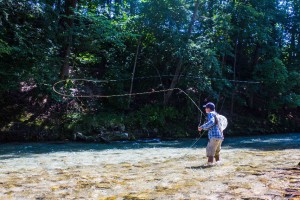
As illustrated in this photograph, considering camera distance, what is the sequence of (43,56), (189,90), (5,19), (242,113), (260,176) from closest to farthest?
(260,176) < (5,19) < (43,56) < (189,90) < (242,113)

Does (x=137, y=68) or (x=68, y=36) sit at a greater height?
(x=68, y=36)

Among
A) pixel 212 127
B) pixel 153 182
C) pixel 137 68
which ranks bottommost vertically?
pixel 153 182

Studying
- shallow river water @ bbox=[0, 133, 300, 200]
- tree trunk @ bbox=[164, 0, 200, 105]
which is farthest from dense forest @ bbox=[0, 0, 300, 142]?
shallow river water @ bbox=[0, 133, 300, 200]

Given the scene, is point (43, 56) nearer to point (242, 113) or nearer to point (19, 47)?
point (19, 47)

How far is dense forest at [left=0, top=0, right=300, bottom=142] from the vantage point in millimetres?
15234

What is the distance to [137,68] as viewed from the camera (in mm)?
21609

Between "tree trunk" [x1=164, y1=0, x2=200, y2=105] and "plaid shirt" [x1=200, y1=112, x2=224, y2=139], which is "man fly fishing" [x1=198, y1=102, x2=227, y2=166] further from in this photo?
"tree trunk" [x1=164, y1=0, x2=200, y2=105]

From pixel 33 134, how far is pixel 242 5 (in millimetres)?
16870

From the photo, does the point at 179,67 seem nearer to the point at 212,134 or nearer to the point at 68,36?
the point at 68,36

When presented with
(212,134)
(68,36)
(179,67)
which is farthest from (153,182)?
(179,67)

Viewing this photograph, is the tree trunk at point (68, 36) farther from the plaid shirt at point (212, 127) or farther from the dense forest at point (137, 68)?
the plaid shirt at point (212, 127)

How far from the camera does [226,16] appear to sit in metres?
19.6

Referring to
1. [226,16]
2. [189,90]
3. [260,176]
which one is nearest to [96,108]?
[189,90]

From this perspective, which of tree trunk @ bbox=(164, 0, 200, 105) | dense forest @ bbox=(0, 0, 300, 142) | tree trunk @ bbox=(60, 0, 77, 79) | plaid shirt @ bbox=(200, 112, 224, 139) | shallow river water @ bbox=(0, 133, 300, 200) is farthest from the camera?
tree trunk @ bbox=(164, 0, 200, 105)
